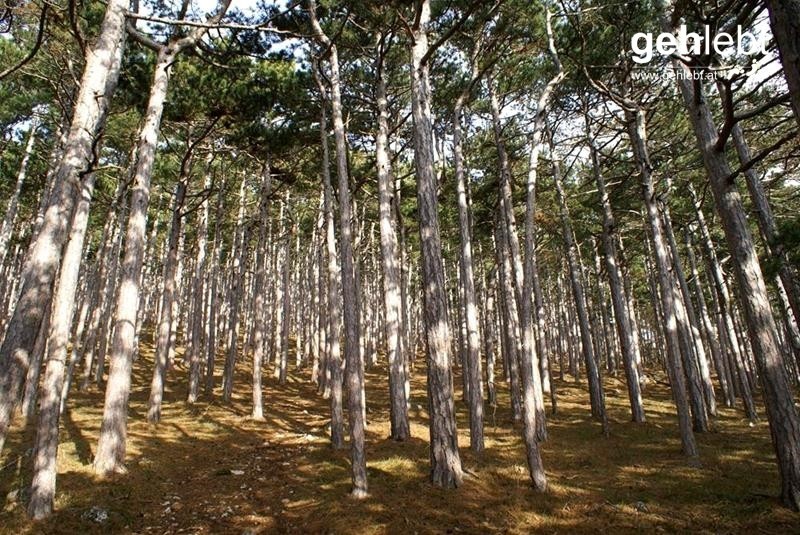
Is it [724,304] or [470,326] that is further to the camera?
[724,304]

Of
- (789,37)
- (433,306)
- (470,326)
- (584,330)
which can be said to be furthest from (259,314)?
(789,37)

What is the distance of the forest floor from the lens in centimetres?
619

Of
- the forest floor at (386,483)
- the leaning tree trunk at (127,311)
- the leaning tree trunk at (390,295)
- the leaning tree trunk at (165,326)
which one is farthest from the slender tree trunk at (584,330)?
the leaning tree trunk at (165,326)

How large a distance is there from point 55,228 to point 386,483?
644 cm

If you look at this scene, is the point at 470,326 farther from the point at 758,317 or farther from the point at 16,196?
the point at 16,196

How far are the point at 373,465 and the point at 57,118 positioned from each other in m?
15.7

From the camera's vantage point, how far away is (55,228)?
564 cm

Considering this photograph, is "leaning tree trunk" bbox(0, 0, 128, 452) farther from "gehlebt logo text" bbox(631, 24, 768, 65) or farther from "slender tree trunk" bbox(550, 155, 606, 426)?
"slender tree trunk" bbox(550, 155, 606, 426)

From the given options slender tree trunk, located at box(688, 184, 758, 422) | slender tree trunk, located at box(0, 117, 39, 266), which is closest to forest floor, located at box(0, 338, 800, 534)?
slender tree trunk, located at box(688, 184, 758, 422)

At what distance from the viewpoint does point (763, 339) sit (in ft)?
21.0

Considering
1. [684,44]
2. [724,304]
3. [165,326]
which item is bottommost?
[165,326]

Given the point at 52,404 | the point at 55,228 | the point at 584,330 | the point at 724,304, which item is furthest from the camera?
the point at 724,304

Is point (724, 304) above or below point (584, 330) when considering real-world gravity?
above

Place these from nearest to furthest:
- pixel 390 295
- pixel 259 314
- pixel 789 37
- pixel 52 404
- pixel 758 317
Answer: pixel 789 37 → pixel 758 317 → pixel 52 404 → pixel 390 295 → pixel 259 314
